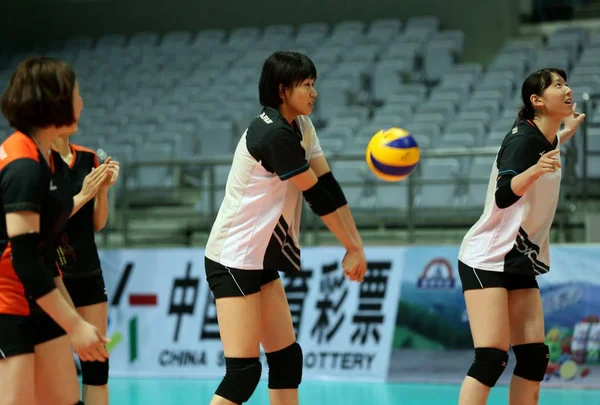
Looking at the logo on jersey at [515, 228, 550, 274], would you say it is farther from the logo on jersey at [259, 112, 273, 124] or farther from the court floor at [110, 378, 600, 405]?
the court floor at [110, 378, 600, 405]

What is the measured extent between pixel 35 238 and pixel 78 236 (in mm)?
1827

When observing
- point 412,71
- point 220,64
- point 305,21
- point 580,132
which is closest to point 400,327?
point 580,132

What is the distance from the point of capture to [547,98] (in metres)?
4.74

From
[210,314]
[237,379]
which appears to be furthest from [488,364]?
[210,314]

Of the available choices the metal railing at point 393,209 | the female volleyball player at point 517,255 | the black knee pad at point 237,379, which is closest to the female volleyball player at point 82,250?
the black knee pad at point 237,379

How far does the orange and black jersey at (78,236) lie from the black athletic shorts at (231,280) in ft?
2.69

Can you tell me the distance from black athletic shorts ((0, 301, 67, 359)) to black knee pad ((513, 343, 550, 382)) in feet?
7.98

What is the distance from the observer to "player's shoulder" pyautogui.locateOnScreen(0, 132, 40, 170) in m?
3.17

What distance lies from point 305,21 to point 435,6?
244 centimetres

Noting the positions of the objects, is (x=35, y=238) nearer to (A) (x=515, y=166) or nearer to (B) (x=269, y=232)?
(B) (x=269, y=232)

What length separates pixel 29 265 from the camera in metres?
3.13

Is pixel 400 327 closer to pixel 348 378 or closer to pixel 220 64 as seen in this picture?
pixel 348 378

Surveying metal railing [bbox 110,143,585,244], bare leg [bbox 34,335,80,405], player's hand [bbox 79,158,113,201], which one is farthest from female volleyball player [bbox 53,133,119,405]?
metal railing [bbox 110,143,585,244]

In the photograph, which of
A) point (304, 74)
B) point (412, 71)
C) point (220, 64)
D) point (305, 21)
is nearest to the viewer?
point (304, 74)
